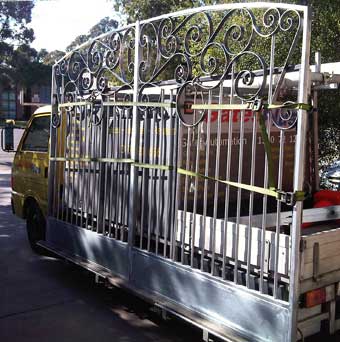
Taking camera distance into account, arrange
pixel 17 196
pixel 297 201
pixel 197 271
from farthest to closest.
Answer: pixel 17 196 → pixel 197 271 → pixel 297 201

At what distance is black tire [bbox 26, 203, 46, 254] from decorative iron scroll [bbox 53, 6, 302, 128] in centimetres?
164

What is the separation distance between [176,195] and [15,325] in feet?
6.12

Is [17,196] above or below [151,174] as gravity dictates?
below

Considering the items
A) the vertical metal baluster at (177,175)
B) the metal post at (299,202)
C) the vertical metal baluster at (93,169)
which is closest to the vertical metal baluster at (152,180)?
the vertical metal baluster at (177,175)

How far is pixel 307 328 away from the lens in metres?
3.21

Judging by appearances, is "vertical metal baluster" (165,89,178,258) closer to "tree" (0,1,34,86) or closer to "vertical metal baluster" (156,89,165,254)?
"vertical metal baluster" (156,89,165,254)

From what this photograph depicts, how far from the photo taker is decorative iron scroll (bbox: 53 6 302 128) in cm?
333

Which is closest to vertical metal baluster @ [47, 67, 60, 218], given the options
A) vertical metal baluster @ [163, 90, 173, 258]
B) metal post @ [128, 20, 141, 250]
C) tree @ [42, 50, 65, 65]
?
metal post @ [128, 20, 141, 250]

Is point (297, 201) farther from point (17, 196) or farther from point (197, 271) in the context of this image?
point (17, 196)

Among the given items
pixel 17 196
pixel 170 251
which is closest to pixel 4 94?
pixel 17 196

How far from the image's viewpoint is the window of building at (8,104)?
5944cm

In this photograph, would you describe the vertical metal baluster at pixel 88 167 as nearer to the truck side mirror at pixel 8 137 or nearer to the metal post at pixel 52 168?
the metal post at pixel 52 168

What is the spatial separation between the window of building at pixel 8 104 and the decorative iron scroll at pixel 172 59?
56.9 metres

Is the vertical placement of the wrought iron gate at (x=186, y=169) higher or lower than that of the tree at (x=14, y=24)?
lower
